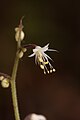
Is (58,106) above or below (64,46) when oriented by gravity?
below

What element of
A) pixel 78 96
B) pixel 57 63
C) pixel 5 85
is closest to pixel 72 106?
pixel 78 96

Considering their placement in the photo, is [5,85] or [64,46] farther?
[64,46]

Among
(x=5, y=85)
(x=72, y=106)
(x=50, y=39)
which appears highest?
(x=50, y=39)

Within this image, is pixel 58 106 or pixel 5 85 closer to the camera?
pixel 5 85

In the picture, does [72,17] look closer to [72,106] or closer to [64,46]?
[64,46]

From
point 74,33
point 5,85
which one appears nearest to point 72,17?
point 74,33

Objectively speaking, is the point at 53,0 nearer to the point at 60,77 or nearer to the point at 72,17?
the point at 72,17
